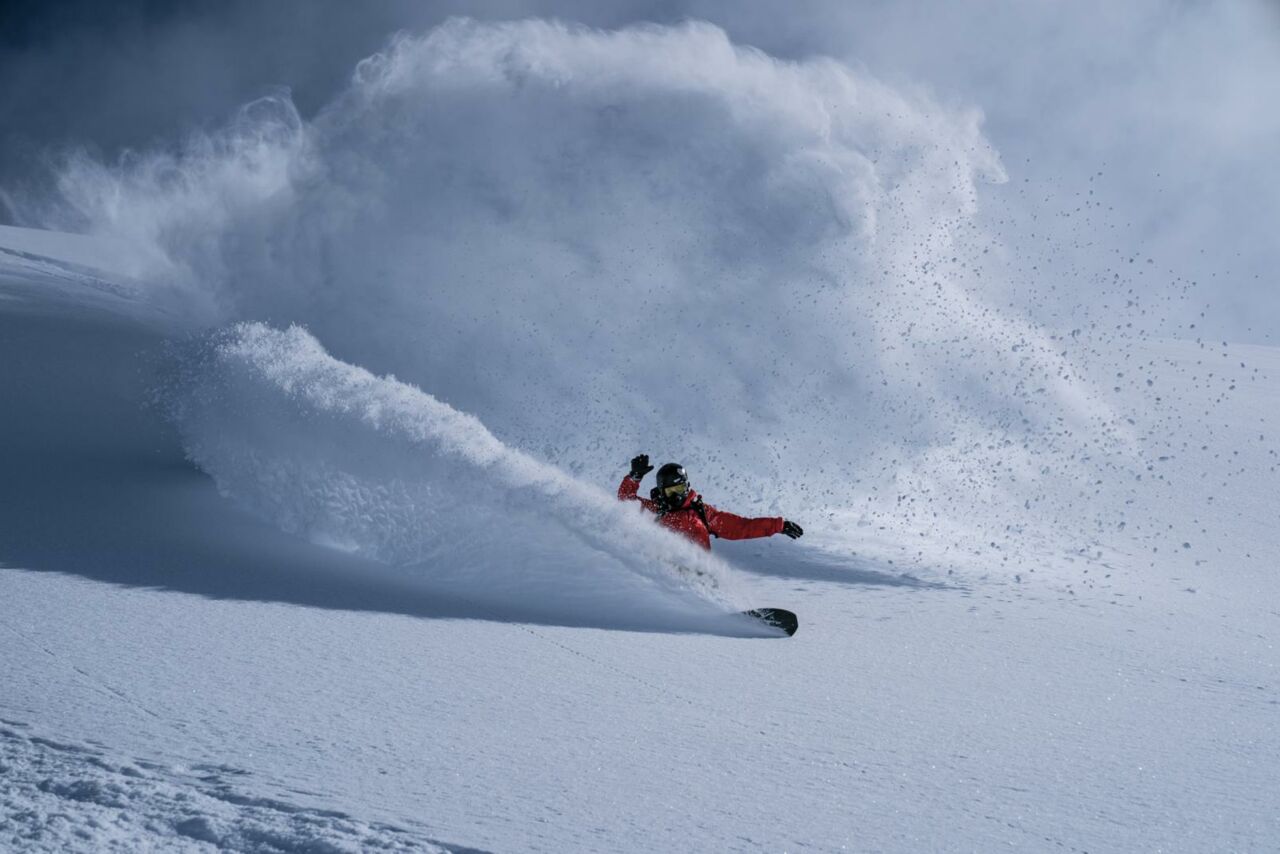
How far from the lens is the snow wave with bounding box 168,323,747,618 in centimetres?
625

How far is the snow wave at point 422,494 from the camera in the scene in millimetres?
6250

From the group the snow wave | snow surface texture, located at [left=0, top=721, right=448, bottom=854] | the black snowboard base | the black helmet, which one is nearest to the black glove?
the snow wave

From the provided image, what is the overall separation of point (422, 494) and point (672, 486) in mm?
1809

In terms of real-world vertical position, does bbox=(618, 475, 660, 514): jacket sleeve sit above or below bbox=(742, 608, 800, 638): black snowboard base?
above

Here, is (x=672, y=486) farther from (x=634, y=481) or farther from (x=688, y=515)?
(x=634, y=481)

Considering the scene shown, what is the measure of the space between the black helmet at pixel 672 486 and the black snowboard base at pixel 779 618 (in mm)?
991

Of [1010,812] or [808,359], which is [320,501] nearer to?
[1010,812]

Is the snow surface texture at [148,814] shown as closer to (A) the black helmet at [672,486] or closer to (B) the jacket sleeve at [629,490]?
(A) the black helmet at [672,486]

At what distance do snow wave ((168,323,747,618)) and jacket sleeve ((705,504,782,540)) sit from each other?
0.23m

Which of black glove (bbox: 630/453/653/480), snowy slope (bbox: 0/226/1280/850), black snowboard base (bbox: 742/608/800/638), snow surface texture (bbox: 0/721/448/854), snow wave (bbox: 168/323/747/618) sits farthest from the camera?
black glove (bbox: 630/453/653/480)

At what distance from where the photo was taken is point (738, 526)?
21.3ft

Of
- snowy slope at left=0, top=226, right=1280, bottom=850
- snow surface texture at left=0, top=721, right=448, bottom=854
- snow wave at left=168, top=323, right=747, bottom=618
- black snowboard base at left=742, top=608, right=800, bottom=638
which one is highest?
snow wave at left=168, top=323, right=747, bottom=618

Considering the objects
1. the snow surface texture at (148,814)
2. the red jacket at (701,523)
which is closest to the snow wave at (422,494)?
the red jacket at (701,523)

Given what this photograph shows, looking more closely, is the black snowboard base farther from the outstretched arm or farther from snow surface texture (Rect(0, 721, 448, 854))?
snow surface texture (Rect(0, 721, 448, 854))
